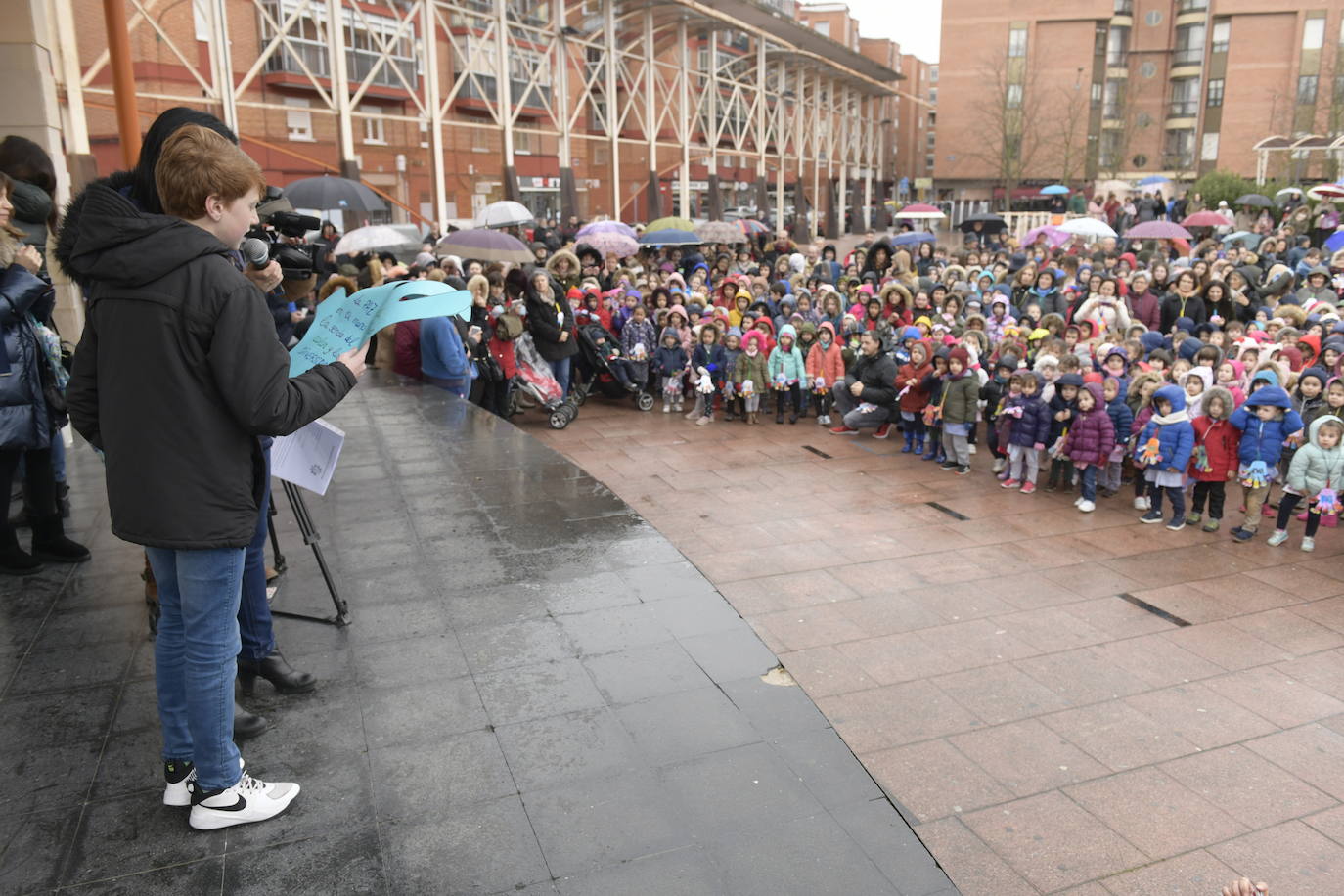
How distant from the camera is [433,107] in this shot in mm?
19391

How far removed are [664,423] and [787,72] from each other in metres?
35.8

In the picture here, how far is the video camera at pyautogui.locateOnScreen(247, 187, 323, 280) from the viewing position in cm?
373

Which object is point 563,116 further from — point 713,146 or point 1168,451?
point 1168,451

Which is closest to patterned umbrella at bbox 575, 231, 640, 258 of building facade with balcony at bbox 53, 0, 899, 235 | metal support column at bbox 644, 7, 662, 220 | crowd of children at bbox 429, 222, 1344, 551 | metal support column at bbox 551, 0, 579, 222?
crowd of children at bbox 429, 222, 1344, 551

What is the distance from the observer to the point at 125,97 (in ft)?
15.8

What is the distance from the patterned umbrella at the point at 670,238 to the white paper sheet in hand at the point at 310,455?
1520 cm

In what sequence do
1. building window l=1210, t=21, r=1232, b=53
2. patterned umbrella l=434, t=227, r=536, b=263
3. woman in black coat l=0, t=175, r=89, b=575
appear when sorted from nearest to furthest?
woman in black coat l=0, t=175, r=89, b=575 → patterned umbrella l=434, t=227, r=536, b=263 → building window l=1210, t=21, r=1232, b=53

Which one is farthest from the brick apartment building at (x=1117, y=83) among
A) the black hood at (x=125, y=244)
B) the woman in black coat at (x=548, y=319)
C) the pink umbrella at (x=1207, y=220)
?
the black hood at (x=125, y=244)

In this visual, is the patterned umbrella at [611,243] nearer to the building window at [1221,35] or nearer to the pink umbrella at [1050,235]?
the pink umbrella at [1050,235]

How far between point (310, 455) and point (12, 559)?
181 centimetres

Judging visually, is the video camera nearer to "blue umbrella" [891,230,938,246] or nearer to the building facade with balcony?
the building facade with balcony

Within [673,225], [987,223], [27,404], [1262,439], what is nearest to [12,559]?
[27,404]

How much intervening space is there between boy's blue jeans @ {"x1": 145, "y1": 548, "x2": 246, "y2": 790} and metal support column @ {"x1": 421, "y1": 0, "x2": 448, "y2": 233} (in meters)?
17.2

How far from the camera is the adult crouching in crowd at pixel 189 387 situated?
2.32 m
